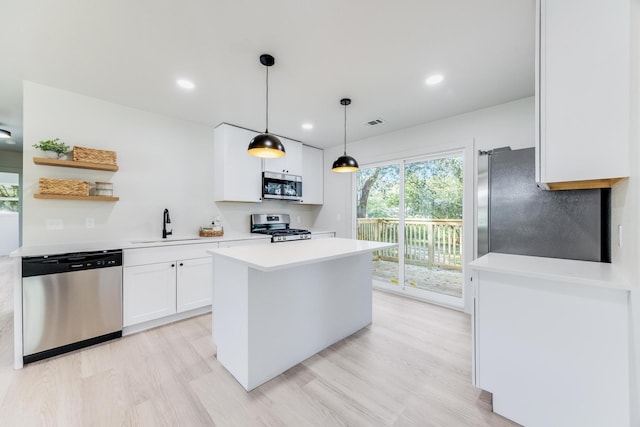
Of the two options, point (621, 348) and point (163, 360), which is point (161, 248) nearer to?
point (163, 360)

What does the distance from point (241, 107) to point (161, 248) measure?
1919mm

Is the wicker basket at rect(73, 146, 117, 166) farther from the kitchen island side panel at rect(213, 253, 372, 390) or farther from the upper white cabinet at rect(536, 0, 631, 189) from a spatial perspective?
the upper white cabinet at rect(536, 0, 631, 189)

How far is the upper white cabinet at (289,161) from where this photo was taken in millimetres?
4249

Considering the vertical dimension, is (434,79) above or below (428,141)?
above

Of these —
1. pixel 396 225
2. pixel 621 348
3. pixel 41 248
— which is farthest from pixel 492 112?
pixel 41 248

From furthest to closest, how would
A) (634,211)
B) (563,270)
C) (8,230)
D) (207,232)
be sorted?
(8,230)
(207,232)
(563,270)
(634,211)

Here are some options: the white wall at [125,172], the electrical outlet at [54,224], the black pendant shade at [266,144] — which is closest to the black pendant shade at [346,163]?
the black pendant shade at [266,144]

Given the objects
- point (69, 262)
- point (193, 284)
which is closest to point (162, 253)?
point (193, 284)

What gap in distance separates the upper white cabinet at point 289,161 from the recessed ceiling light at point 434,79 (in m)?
2.49

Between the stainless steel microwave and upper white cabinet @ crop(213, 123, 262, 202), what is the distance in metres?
0.19

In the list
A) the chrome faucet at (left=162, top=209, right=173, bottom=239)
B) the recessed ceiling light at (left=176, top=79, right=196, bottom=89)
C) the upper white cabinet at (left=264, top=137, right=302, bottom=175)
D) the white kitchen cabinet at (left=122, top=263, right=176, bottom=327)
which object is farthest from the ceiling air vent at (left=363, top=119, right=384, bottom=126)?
the white kitchen cabinet at (left=122, top=263, right=176, bottom=327)

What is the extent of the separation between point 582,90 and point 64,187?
13.8 ft

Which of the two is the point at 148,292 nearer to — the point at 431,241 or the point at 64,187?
the point at 64,187

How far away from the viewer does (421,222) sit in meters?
3.91
